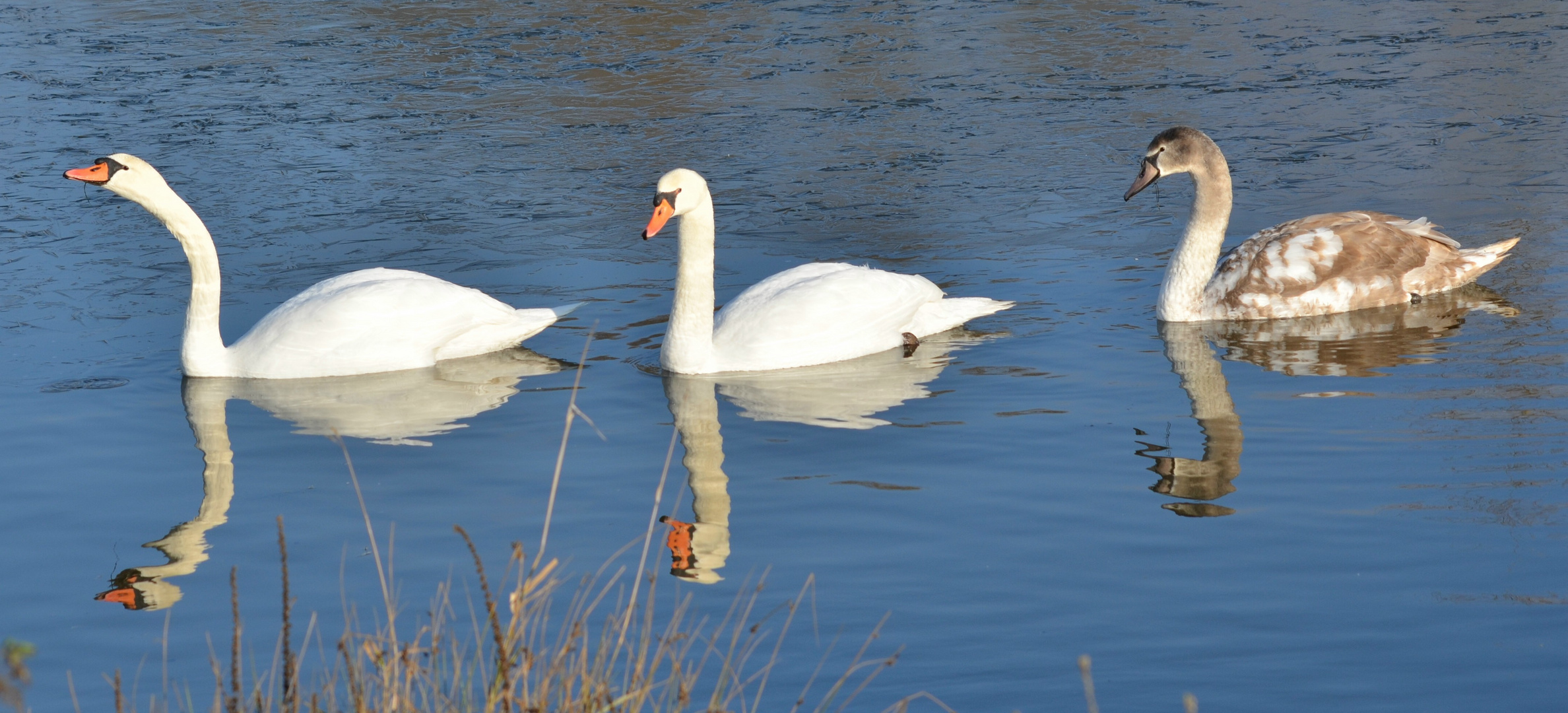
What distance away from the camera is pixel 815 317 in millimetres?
8398

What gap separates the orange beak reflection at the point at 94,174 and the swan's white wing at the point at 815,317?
3189 mm

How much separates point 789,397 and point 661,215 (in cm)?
110

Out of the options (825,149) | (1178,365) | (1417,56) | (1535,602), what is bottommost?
(1535,602)

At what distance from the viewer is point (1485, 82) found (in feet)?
45.1

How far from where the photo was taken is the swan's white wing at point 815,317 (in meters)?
8.38

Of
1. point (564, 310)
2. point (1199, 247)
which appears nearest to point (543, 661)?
point (564, 310)

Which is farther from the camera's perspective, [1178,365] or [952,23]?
[952,23]

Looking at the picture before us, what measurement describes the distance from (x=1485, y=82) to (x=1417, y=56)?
1.05m

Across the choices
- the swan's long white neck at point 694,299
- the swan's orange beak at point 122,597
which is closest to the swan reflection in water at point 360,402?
the swan's orange beak at point 122,597

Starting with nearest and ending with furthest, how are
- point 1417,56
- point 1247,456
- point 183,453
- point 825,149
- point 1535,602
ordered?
point 1535,602, point 1247,456, point 183,453, point 825,149, point 1417,56

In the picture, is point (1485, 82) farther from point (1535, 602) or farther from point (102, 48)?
point (102, 48)

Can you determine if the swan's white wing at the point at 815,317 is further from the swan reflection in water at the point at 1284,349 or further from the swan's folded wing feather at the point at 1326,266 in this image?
the swan's folded wing feather at the point at 1326,266

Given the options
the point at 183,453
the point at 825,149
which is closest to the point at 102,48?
the point at 825,149

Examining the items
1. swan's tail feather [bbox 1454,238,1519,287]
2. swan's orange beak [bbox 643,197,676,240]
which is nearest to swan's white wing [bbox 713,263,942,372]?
swan's orange beak [bbox 643,197,676,240]
